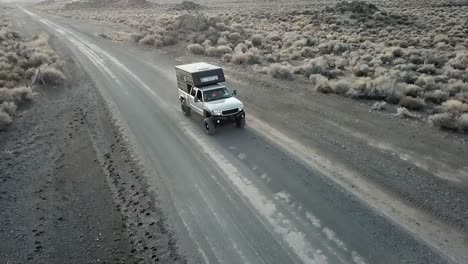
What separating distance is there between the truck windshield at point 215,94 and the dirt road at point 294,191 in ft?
5.19

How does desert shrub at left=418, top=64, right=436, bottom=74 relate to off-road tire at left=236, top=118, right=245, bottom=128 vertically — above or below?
below

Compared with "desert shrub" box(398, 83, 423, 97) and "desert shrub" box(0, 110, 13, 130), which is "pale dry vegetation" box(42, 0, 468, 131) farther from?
"desert shrub" box(0, 110, 13, 130)

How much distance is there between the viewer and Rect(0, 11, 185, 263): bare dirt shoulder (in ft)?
33.5

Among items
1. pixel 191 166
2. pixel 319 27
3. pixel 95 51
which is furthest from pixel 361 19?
pixel 191 166

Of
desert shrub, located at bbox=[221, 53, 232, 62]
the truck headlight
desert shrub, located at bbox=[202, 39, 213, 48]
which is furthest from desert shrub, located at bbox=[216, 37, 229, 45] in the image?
the truck headlight

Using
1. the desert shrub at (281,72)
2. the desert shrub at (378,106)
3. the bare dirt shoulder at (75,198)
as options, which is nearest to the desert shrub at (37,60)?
the bare dirt shoulder at (75,198)

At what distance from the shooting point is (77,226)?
11.2 meters

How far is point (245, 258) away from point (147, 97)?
1602 cm

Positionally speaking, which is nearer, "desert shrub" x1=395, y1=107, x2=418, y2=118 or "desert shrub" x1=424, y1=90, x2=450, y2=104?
"desert shrub" x1=395, y1=107, x2=418, y2=118

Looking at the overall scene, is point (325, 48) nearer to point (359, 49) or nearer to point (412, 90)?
point (359, 49)

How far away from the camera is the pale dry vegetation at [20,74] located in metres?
20.8

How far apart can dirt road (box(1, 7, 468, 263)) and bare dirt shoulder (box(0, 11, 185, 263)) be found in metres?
0.27

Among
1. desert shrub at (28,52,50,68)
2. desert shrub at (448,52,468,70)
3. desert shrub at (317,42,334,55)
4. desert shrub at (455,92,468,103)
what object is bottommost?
desert shrub at (317,42,334,55)

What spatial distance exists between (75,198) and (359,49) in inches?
1154
